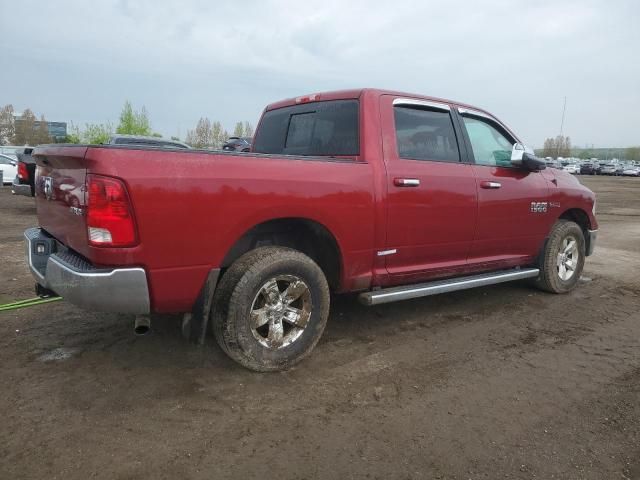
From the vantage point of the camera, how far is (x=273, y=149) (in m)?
4.70

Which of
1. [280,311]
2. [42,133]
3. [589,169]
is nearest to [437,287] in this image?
[280,311]

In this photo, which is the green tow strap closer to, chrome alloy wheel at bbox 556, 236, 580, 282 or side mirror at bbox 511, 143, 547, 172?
side mirror at bbox 511, 143, 547, 172

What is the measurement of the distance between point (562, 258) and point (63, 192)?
496 cm

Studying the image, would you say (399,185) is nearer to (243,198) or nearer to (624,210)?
(243,198)

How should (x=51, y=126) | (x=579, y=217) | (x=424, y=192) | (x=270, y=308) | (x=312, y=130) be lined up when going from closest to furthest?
1. (x=270, y=308)
2. (x=424, y=192)
3. (x=312, y=130)
4. (x=579, y=217)
5. (x=51, y=126)

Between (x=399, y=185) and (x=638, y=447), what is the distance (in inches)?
85.0

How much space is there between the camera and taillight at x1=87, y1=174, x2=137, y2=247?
2666 millimetres

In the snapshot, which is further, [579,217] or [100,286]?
[579,217]

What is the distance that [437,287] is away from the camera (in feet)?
13.6

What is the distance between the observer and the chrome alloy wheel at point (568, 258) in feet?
18.3

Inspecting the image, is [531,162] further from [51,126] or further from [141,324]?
[51,126]

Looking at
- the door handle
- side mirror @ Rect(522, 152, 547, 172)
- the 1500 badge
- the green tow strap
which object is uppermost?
side mirror @ Rect(522, 152, 547, 172)

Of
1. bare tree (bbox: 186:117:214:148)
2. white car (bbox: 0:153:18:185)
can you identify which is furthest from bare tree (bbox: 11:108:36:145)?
white car (bbox: 0:153:18:185)

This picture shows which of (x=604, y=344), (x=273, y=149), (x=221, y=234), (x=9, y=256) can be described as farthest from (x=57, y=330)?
(x=604, y=344)
